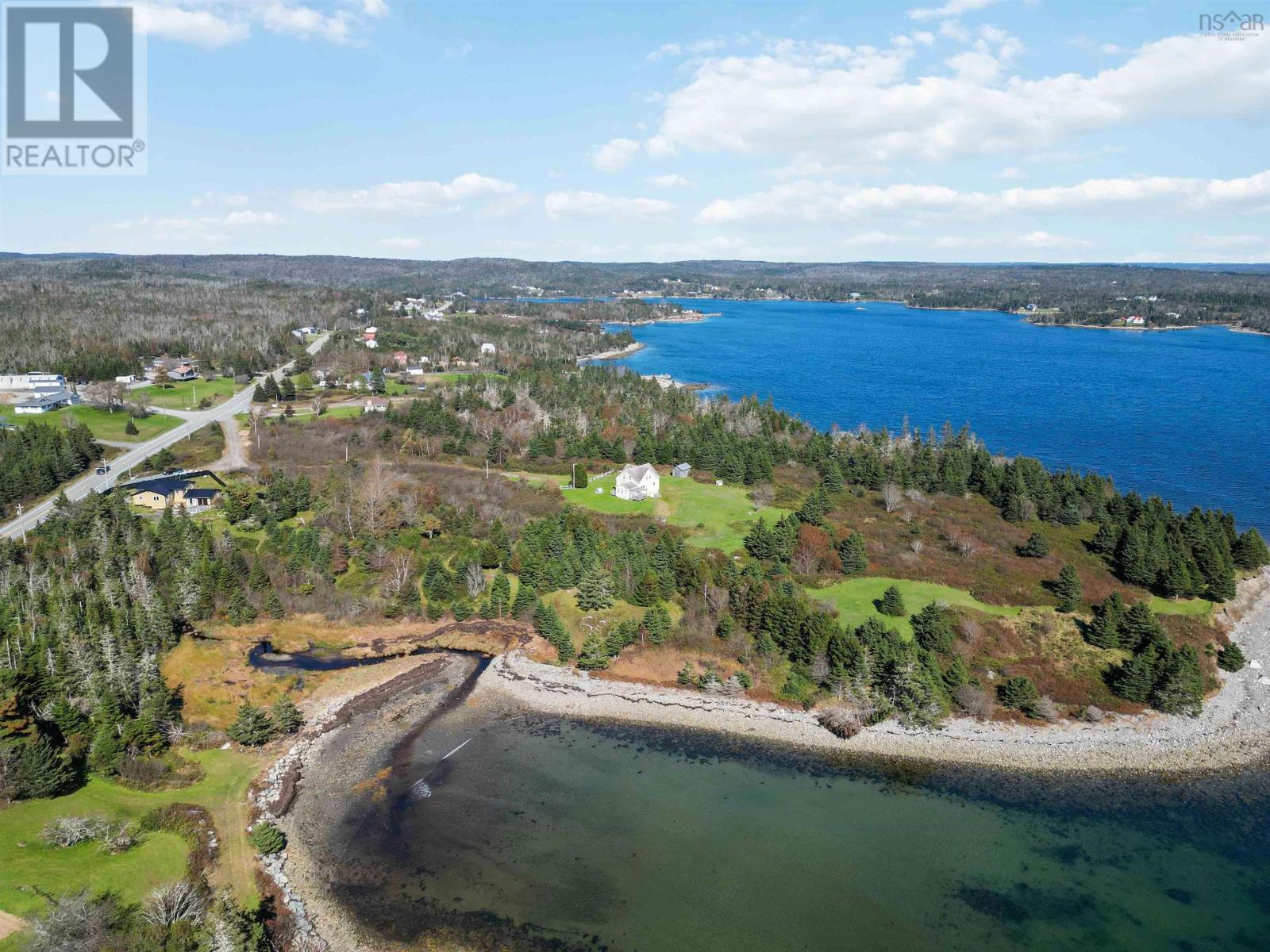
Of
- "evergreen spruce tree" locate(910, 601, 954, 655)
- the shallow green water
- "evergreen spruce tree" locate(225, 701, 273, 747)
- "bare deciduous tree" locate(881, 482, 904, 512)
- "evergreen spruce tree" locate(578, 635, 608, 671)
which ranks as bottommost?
the shallow green water

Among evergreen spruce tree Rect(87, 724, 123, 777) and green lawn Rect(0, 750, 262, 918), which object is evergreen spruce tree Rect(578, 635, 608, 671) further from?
evergreen spruce tree Rect(87, 724, 123, 777)

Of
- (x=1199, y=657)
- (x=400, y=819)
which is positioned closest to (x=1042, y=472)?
(x=1199, y=657)

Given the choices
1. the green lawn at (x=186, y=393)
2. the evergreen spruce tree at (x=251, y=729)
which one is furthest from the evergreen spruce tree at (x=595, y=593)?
the green lawn at (x=186, y=393)

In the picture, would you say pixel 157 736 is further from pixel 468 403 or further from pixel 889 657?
pixel 468 403

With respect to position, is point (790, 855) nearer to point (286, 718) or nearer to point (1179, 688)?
point (1179, 688)

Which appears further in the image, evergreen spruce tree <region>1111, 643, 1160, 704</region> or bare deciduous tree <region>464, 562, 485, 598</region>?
bare deciduous tree <region>464, 562, 485, 598</region>

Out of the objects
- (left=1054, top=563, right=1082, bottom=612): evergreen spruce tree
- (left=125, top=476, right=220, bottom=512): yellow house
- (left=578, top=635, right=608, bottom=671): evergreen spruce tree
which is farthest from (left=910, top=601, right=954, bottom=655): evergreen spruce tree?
(left=125, top=476, right=220, bottom=512): yellow house
